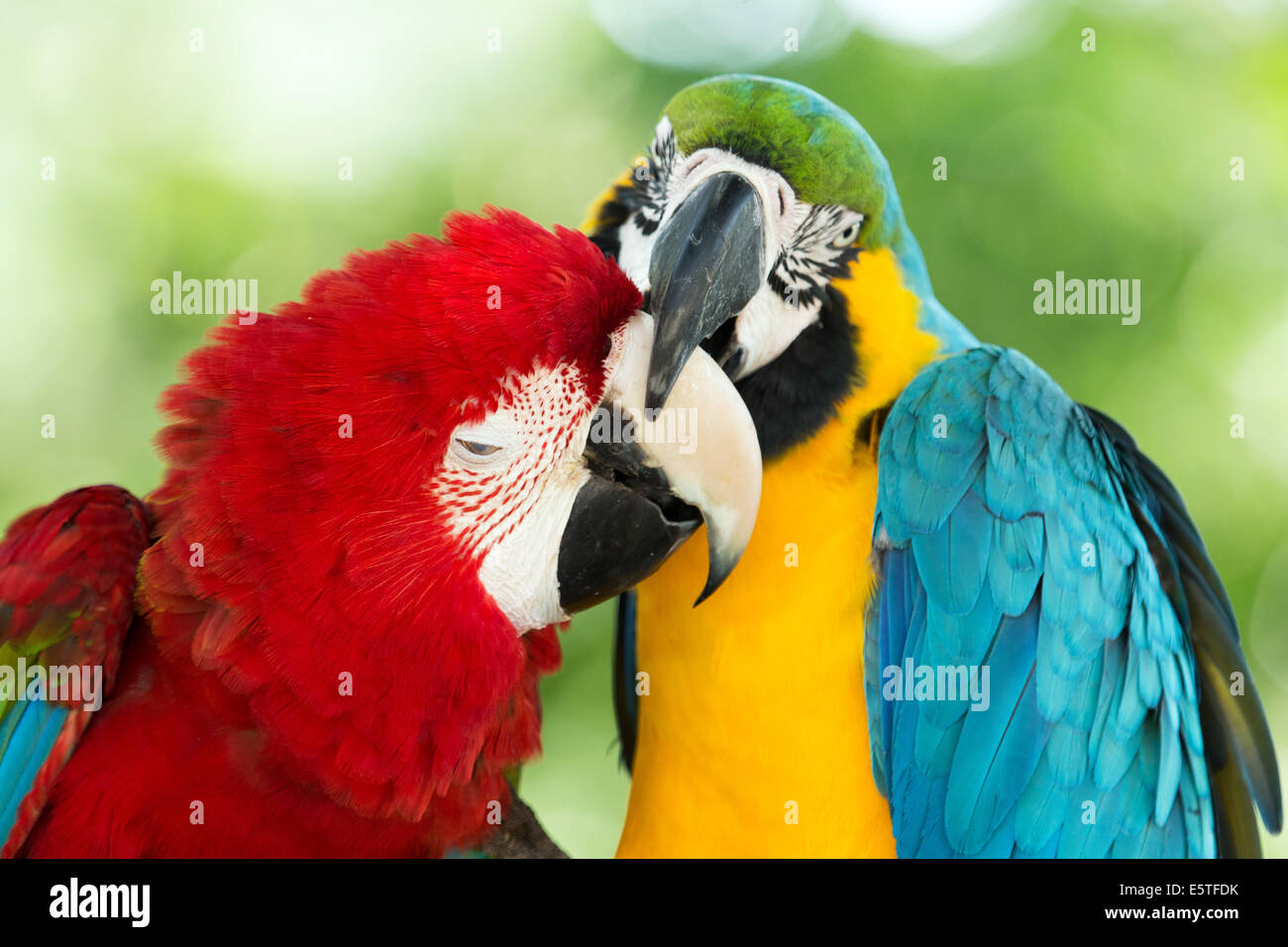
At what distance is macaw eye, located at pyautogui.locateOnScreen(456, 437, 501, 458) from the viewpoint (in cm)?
107

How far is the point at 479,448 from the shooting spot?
1080 mm

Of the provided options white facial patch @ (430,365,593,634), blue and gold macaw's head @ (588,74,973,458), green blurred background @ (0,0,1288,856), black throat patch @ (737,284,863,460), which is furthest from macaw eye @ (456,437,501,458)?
green blurred background @ (0,0,1288,856)

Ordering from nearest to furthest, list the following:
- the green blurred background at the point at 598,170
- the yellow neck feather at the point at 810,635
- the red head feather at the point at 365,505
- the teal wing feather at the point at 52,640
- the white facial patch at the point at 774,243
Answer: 1. the red head feather at the point at 365,505
2. the teal wing feather at the point at 52,640
3. the white facial patch at the point at 774,243
4. the yellow neck feather at the point at 810,635
5. the green blurred background at the point at 598,170

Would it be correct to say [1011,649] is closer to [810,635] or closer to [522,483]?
[810,635]

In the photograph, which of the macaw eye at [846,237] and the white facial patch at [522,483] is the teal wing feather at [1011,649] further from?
the white facial patch at [522,483]

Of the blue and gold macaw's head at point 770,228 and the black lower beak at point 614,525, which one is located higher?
the blue and gold macaw's head at point 770,228

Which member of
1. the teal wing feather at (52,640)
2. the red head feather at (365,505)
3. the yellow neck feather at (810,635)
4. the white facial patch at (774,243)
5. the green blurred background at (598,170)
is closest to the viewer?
the red head feather at (365,505)

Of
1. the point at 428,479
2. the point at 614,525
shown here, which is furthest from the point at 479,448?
the point at 614,525

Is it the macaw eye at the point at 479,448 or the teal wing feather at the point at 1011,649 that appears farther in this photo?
the teal wing feather at the point at 1011,649

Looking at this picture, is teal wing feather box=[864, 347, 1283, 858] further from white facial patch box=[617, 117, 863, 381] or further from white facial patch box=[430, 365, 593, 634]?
white facial patch box=[430, 365, 593, 634]

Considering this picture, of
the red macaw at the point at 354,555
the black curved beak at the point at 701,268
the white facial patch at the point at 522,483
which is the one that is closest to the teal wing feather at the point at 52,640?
the red macaw at the point at 354,555

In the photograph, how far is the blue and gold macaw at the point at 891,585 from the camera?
134 cm

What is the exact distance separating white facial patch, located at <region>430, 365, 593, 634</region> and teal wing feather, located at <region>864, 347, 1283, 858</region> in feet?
1.66

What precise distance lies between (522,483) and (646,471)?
0.14 meters
